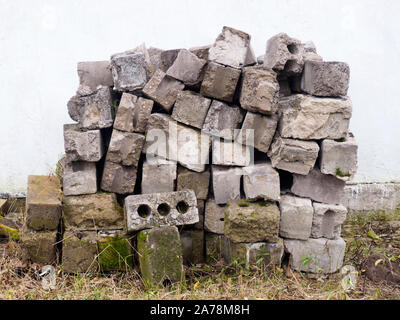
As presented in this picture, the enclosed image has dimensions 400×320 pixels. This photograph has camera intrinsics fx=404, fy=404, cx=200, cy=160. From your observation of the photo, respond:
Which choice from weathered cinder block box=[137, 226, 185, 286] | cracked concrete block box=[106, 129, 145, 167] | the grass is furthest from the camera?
cracked concrete block box=[106, 129, 145, 167]

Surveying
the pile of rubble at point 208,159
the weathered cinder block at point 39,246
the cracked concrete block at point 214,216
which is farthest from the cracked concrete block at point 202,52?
the weathered cinder block at point 39,246

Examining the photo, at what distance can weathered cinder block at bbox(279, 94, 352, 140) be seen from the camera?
3.99 meters

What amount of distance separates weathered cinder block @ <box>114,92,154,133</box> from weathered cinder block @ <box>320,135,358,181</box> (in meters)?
1.86

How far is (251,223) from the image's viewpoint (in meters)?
3.91


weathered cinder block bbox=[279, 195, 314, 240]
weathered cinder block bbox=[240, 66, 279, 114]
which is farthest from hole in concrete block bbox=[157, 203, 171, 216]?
weathered cinder block bbox=[240, 66, 279, 114]

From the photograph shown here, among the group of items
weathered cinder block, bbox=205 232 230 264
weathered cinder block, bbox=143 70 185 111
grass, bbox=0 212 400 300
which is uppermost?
weathered cinder block, bbox=143 70 185 111

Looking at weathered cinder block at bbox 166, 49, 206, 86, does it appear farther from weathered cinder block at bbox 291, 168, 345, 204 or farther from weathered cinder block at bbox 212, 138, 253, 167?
weathered cinder block at bbox 291, 168, 345, 204

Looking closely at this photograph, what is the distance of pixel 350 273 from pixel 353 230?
4.51 feet

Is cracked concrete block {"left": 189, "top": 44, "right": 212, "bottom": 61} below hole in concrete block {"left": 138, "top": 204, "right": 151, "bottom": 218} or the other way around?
the other way around

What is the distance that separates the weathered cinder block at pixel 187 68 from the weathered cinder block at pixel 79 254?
6.19 ft

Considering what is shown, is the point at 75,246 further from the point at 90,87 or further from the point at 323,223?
the point at 323,223

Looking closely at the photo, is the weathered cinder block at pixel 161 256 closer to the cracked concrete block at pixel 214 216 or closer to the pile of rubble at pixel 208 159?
the pile of rubble at pixel 208 159

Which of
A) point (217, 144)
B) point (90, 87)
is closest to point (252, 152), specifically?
point (217, 144)

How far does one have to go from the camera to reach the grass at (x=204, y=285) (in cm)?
349
